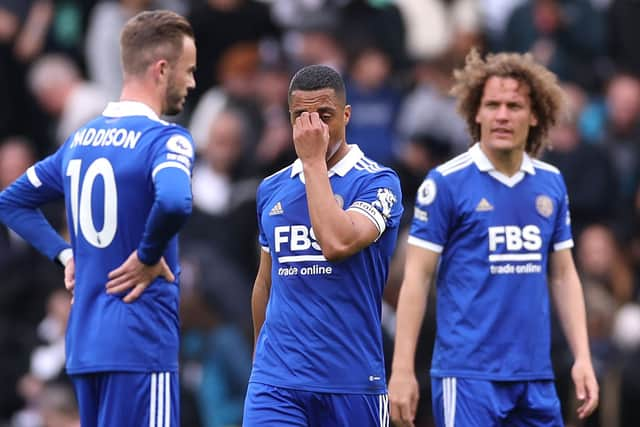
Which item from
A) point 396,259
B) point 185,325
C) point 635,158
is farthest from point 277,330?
point 635,158

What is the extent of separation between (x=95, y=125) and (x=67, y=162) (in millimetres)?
245

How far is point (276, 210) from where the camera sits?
770 cm

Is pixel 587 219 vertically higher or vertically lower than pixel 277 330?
higher

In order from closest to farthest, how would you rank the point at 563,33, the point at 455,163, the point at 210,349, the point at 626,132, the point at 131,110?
1. the point at 131,110
2. the point at 455,163
3. the point at 210,349
4. the point at 626,132
5. the point at 563,33

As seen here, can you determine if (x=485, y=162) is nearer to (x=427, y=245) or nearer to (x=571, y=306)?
(x=427, y=245)

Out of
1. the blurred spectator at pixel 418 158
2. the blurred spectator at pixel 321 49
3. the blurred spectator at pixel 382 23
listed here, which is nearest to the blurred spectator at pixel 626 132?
the blurred spectator at pixel 418 158

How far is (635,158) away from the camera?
49.6 ft

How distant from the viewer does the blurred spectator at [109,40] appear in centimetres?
1599

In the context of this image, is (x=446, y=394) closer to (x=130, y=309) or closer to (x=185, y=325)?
(x=130, y=309)

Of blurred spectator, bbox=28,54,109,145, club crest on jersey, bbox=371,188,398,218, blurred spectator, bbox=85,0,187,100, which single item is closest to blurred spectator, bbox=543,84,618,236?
blurred spectator, bbox=85,0,187,100

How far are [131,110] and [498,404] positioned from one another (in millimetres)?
2557

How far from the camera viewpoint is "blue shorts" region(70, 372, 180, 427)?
7.83 metres

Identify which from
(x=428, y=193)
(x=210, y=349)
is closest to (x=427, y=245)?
(x=428, y=193)

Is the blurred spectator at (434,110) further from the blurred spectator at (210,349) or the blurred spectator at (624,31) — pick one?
the blurred spectator at (210,349)
